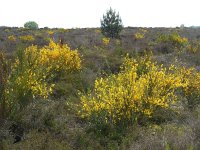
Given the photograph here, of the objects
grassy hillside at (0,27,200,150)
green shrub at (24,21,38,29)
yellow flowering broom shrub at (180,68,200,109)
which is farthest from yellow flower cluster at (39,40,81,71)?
green shrub at (24,21,38,29)

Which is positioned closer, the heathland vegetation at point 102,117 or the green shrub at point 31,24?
the heathland vegetation at point 102,117

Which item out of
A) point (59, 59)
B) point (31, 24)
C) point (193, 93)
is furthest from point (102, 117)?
point (31, 24)

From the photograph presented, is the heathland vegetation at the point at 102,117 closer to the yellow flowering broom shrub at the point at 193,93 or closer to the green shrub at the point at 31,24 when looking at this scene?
the yellow flowering broom shrub at the point at 193,93

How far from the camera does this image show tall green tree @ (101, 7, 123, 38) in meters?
23.7

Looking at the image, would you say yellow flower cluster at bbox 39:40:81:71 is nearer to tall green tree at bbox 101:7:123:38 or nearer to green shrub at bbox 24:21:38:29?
tall green tree at bbox 101:7:123:38

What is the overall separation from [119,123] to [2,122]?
197cm

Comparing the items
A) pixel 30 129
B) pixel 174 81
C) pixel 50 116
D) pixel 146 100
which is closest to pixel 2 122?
pixel 30 129

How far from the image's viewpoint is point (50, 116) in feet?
20.2

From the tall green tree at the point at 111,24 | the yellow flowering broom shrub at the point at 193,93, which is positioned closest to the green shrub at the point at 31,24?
the tall green tree at the point at 111,24

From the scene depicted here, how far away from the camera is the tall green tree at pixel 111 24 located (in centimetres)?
2373

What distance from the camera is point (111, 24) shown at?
2400 cm

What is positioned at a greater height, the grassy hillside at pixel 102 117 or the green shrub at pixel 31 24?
the green shrub at pixel 31 24

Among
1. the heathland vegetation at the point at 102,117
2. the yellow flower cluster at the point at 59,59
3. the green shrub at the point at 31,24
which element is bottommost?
the heathland vegetation at the point at 102,117

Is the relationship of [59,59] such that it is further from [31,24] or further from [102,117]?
[31,24]
